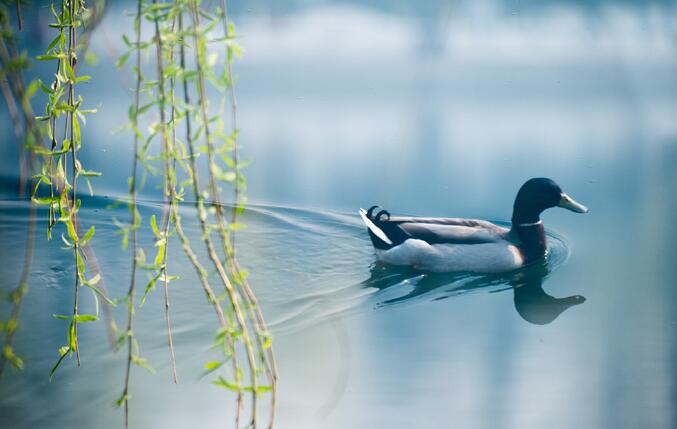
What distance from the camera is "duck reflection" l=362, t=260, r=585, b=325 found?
363 centimetres

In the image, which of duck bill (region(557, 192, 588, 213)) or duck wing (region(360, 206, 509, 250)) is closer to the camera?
duck wing (region(360, 206, 509, 250))

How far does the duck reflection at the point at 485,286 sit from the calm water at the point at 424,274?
2 centimetres

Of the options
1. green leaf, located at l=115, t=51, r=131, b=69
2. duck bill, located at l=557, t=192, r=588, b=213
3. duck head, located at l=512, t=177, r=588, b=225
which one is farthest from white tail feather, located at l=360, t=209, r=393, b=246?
green leaf, located at l=115, t=51, r=131, b=69

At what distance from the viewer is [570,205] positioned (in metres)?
4.41

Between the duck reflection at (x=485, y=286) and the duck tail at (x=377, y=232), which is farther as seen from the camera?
the duck tail at (x=377, y=232)

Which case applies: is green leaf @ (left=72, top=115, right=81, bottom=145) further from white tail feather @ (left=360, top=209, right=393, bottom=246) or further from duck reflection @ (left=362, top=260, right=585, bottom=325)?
white tail feather @ (left=360, top=209, right=393, bottom=246)

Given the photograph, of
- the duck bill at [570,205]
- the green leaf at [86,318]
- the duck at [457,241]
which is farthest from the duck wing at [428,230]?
the green leaf at [86,318]

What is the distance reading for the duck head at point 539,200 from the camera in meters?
4.40

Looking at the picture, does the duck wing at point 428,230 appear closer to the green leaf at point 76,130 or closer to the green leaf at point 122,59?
the green leaf at point 76,130

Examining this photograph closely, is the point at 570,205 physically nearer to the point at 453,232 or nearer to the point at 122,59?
the point at 453,232

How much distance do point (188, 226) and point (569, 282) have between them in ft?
5.95

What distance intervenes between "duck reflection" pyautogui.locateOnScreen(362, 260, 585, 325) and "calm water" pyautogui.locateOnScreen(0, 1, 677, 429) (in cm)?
2

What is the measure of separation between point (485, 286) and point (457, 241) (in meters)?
0.33

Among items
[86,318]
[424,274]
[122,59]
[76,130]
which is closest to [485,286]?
[424,274]
